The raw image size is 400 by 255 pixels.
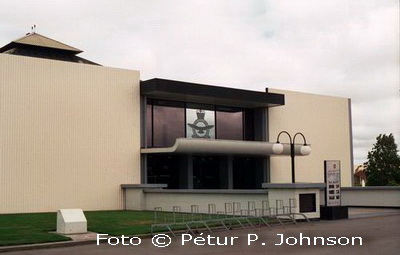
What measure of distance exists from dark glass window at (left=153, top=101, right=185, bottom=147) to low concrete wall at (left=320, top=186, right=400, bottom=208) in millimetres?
10212

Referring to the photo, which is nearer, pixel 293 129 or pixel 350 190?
pixel 350 190

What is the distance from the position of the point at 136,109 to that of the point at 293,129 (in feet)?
45.1

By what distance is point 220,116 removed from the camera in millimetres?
39719

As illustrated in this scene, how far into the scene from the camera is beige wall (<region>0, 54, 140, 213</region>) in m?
29.6

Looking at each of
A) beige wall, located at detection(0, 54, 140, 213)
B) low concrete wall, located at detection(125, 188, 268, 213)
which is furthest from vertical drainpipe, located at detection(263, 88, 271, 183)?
low concrete wall, located at detection(125, 188, 268, 213)

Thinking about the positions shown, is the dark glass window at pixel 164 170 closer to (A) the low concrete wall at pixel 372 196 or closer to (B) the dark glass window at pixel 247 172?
(B) the dark glass window at pixel 247 172

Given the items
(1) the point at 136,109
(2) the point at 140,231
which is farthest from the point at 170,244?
(1) the point at 136,109

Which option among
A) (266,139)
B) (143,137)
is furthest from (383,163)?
(143,137)

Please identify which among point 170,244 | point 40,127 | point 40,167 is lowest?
point 170,244

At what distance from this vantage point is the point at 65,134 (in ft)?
103

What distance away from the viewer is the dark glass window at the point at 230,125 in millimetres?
39562

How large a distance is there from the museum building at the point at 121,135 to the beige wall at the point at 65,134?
0.05m

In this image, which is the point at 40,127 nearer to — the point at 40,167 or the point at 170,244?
the point at 40,167

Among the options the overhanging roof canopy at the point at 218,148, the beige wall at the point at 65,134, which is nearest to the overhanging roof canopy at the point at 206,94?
the beige wall at the point at 65,134
